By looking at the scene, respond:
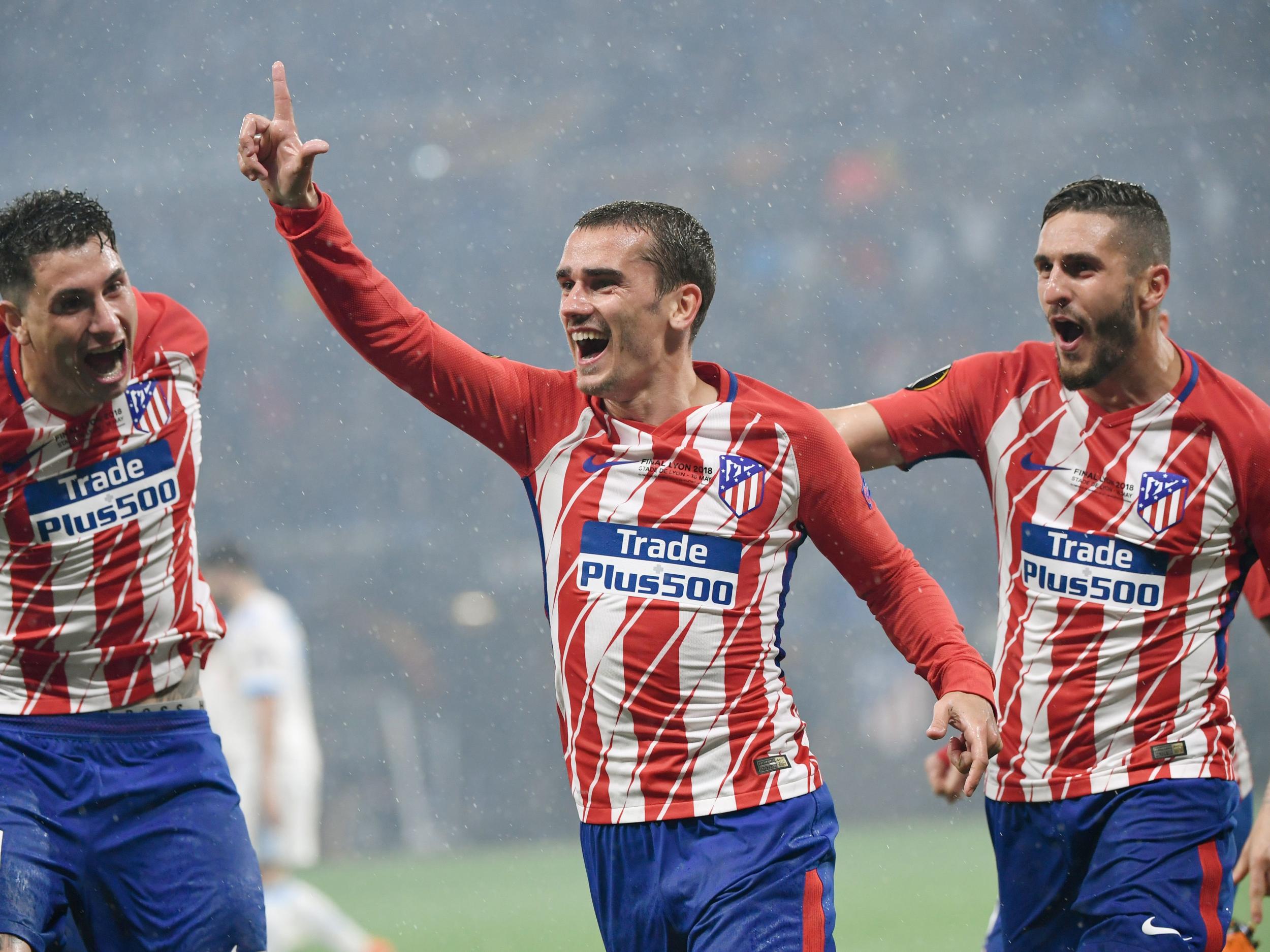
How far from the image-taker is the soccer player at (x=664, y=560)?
301cm

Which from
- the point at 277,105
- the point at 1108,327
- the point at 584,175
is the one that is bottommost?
the point at 1108,327

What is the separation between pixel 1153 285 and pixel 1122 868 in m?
1.41

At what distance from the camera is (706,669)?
309cm

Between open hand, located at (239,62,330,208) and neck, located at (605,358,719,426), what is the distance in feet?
2.56

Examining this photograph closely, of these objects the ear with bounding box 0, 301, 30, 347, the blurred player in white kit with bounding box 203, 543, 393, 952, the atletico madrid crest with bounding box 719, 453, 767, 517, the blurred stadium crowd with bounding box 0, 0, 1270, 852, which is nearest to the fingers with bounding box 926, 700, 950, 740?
the atletico madrid crest with bounding box 719, 453, 767, 517

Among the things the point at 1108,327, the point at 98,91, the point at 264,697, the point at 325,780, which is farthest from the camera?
the point at 98,91

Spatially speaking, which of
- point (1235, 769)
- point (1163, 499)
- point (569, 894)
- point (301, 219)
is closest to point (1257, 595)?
point (1235, 769)

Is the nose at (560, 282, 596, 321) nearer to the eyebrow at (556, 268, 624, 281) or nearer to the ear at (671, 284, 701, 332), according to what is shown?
the eyebrow at (556, 268, 624, 281)

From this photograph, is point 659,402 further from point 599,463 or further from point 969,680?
point 969,680

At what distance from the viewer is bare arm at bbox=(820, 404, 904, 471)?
147 inches

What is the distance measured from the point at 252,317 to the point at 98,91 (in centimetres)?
440

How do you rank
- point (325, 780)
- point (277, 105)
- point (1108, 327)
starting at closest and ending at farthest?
1. point (277, 105)
2. point (1108, 327)
3. point (325, 780)

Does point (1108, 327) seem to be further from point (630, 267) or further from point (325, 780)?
point (325, 780)

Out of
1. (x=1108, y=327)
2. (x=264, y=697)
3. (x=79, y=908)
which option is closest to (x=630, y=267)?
(x=1108, y=327)
